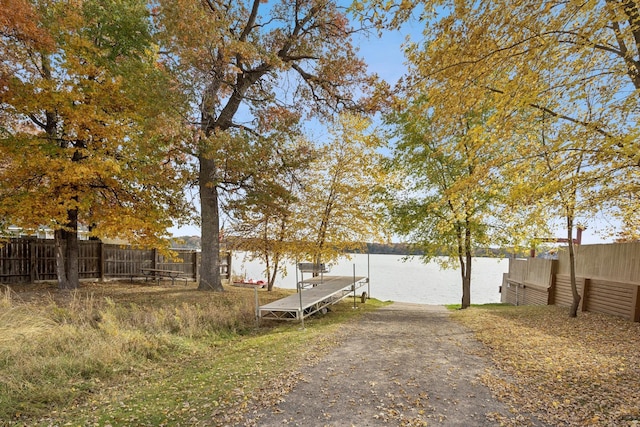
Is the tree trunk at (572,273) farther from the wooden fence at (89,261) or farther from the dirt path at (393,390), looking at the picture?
the wooden fence at (89,261)

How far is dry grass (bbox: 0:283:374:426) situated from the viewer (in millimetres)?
4059

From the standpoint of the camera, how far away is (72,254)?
40.2ft

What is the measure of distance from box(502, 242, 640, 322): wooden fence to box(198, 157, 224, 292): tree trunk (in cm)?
1162

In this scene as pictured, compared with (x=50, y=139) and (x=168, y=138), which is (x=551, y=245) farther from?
(x=50, y=139)

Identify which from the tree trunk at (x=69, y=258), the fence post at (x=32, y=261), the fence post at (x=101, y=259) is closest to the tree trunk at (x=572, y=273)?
the tree trunk at (x=69, y=258)

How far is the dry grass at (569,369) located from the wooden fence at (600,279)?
2.45 ft

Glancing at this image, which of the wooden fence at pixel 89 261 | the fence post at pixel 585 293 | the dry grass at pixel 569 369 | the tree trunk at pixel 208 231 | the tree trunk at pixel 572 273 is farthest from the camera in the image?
the wooden fence at pixel 89 261

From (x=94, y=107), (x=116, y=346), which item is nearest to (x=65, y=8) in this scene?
(x=94, y=107)

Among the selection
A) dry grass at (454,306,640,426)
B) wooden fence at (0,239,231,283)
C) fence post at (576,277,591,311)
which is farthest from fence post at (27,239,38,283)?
fence post at (576,277,591,311)

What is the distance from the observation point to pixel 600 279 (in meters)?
10.2

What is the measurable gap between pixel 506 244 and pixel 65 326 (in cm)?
1237

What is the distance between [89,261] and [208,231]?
6170mm

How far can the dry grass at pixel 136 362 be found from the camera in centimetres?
406

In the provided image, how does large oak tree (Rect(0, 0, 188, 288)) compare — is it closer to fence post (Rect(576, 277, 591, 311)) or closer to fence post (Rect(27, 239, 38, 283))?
fence post (Rect(27, 239, 38, 283))
